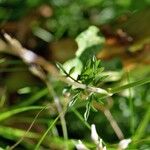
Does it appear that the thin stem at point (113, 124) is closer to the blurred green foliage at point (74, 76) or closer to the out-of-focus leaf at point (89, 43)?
the blurred green foliage at point (74, 76)

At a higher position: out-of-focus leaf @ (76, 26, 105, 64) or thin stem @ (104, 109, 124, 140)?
out-of-focus leaf @ (76, 26, 105, 64)

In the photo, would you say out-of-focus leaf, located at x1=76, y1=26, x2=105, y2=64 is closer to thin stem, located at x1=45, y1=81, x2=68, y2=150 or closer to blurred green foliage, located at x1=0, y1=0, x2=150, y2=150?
blurred green foliage, located at x1=0, y1=0, x2=150, y2=150

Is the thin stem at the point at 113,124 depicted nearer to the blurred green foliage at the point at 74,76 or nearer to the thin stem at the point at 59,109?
the blurred green foliage at the point at 74,76

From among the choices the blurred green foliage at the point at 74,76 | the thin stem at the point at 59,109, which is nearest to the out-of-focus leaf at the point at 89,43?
the blurred green foliage at the point at 74,76

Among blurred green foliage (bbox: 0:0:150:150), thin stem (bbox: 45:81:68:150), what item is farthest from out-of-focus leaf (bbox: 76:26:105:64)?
thin stem (bbox: 45:81:68:150)

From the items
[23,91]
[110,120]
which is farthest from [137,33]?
[23,91]

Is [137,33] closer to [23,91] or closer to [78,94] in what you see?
[23,91]

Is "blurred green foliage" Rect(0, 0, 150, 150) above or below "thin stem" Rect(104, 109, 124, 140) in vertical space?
above

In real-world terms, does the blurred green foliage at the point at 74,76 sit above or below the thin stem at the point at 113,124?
above

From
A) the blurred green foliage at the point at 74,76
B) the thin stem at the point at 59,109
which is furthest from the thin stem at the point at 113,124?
the thin stem at the point at 59,109

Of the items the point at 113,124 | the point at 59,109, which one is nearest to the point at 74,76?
the point at 59,109

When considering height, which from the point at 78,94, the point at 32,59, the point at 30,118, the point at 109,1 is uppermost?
the point at 109,1
